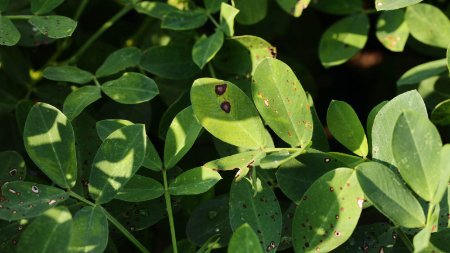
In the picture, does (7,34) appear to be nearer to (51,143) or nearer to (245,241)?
(51,143)

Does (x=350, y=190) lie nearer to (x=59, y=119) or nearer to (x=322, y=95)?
(x=59, y=119)

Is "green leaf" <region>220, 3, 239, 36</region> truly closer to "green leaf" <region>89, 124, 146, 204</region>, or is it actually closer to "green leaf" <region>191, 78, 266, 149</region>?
"green leaf" <region>191, 78, 266, 149</region>

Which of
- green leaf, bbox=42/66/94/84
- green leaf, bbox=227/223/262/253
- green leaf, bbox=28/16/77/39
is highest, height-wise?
green leaf, bbox=28/16/77/39

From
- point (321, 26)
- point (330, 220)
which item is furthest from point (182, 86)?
point (321, 26)

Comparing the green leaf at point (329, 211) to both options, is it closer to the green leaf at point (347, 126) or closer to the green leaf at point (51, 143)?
the green leaf at point (347, 126)

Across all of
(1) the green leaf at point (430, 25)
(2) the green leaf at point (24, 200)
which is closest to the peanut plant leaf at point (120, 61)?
(2) the green leaf at point (24, 200)

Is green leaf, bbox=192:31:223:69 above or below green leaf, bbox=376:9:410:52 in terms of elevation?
below

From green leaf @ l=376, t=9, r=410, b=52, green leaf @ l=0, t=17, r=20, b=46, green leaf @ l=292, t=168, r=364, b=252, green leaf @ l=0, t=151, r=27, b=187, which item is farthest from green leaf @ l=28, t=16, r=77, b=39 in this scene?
green leaf @ l=376, t=9, r=410, b=52
